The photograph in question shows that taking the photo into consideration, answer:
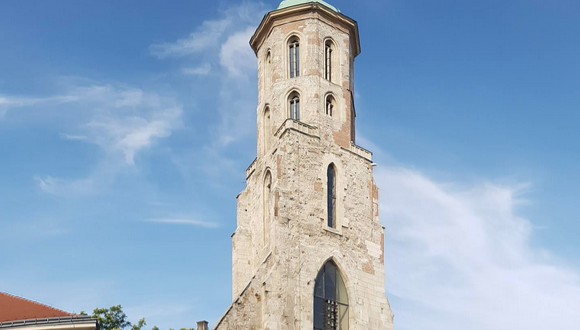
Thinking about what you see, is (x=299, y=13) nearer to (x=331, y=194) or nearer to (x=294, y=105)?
(x=294, y=105)

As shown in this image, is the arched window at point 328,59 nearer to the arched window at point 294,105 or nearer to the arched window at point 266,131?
the arched window at point 294,105

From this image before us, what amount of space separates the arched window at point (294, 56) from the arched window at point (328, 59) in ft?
4.39

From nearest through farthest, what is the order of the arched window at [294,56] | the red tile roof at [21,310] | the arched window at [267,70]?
the red tile roof at [21,310] → the arched window at [294,56] → the arched window at [267,70]

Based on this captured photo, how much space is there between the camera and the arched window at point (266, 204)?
142 ft

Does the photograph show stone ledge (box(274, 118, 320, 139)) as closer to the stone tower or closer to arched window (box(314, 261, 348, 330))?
the stone tower

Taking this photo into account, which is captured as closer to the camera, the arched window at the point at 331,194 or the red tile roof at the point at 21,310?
the red tile roof at the point at 21,310

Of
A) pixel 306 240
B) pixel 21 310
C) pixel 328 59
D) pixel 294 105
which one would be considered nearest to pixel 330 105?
pixel 294 105

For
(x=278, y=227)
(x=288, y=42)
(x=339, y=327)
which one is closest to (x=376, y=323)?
(x=339, y=327)

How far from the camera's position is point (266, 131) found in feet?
152

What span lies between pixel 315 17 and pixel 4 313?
20707 millimetres

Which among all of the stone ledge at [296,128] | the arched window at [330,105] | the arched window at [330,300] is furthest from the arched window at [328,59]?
the arched window at [330,300]

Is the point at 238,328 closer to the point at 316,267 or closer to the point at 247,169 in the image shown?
the point at 316,267

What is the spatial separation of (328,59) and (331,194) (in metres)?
7.36

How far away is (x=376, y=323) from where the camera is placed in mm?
41969
